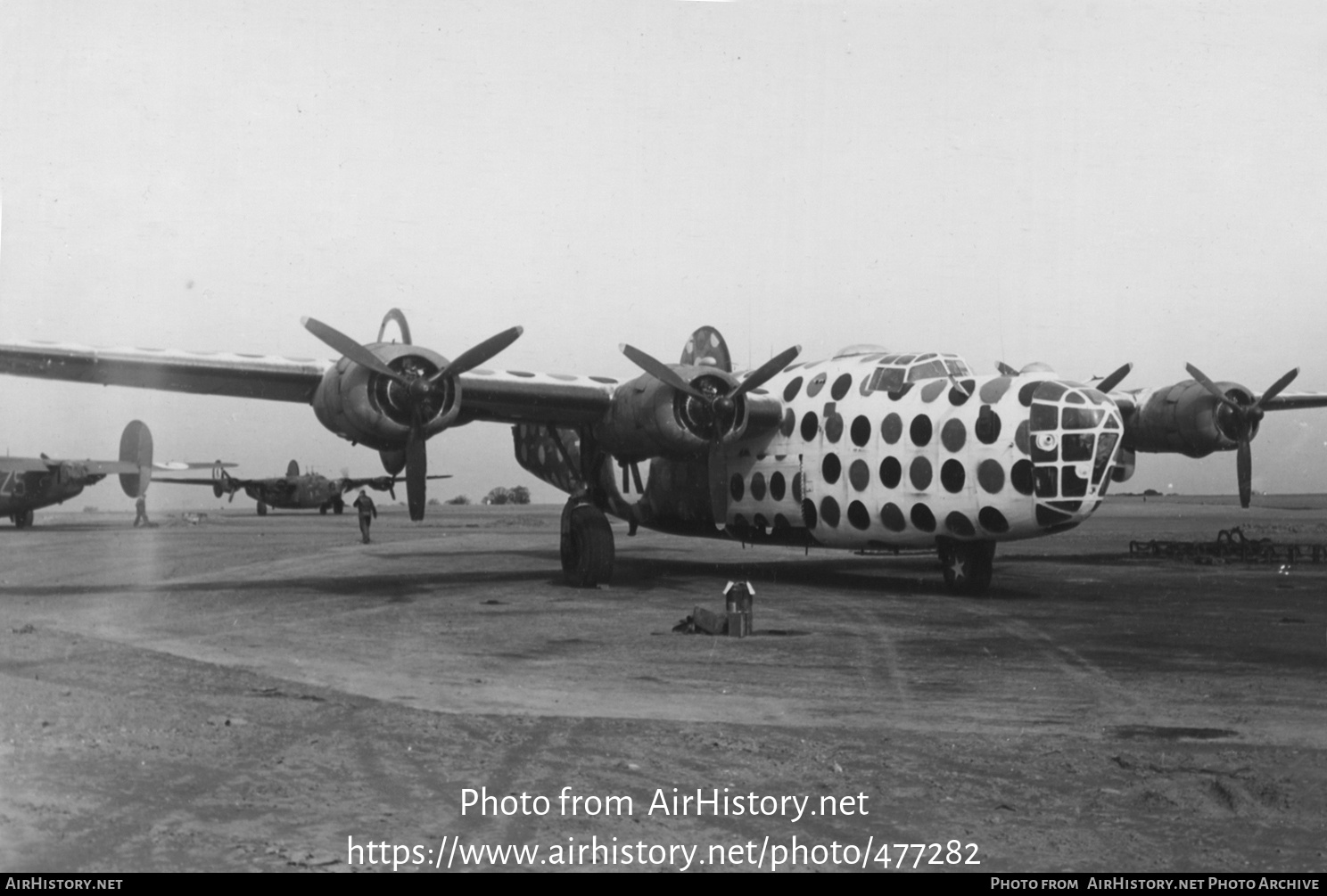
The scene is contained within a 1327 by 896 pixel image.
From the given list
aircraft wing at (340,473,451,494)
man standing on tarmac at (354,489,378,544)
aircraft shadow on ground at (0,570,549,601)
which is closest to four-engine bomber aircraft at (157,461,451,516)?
aircraft wing at (340,473,451,494)

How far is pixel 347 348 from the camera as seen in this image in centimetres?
1560

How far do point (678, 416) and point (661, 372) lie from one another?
2.37ft

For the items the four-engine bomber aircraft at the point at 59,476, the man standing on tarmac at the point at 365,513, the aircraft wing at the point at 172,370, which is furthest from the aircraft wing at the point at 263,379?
the four-engine bomber aircraft at the point at 59,476

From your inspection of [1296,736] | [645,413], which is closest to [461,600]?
[645,413]

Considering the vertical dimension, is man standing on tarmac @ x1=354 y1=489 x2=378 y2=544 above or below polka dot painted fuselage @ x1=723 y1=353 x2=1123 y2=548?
below

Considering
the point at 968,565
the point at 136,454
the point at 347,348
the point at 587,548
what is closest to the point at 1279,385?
the point at 968,565

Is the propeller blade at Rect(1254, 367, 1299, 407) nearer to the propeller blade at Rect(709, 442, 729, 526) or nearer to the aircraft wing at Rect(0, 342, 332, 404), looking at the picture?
the propeller blade at Rect(709, 442, 729, 526)

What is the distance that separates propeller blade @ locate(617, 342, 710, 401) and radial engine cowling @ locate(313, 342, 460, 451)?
9.03 ft

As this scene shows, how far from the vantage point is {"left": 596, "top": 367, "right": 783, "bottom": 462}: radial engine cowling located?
1744 centimetres

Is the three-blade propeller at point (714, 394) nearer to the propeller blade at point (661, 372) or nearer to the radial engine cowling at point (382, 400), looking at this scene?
the propeller blade at point (661, 372)

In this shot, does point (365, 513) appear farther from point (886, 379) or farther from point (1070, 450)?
point (1070, 450)

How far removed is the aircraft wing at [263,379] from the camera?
15.2 metres

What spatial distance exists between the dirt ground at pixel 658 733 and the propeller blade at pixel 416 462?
1.51m
